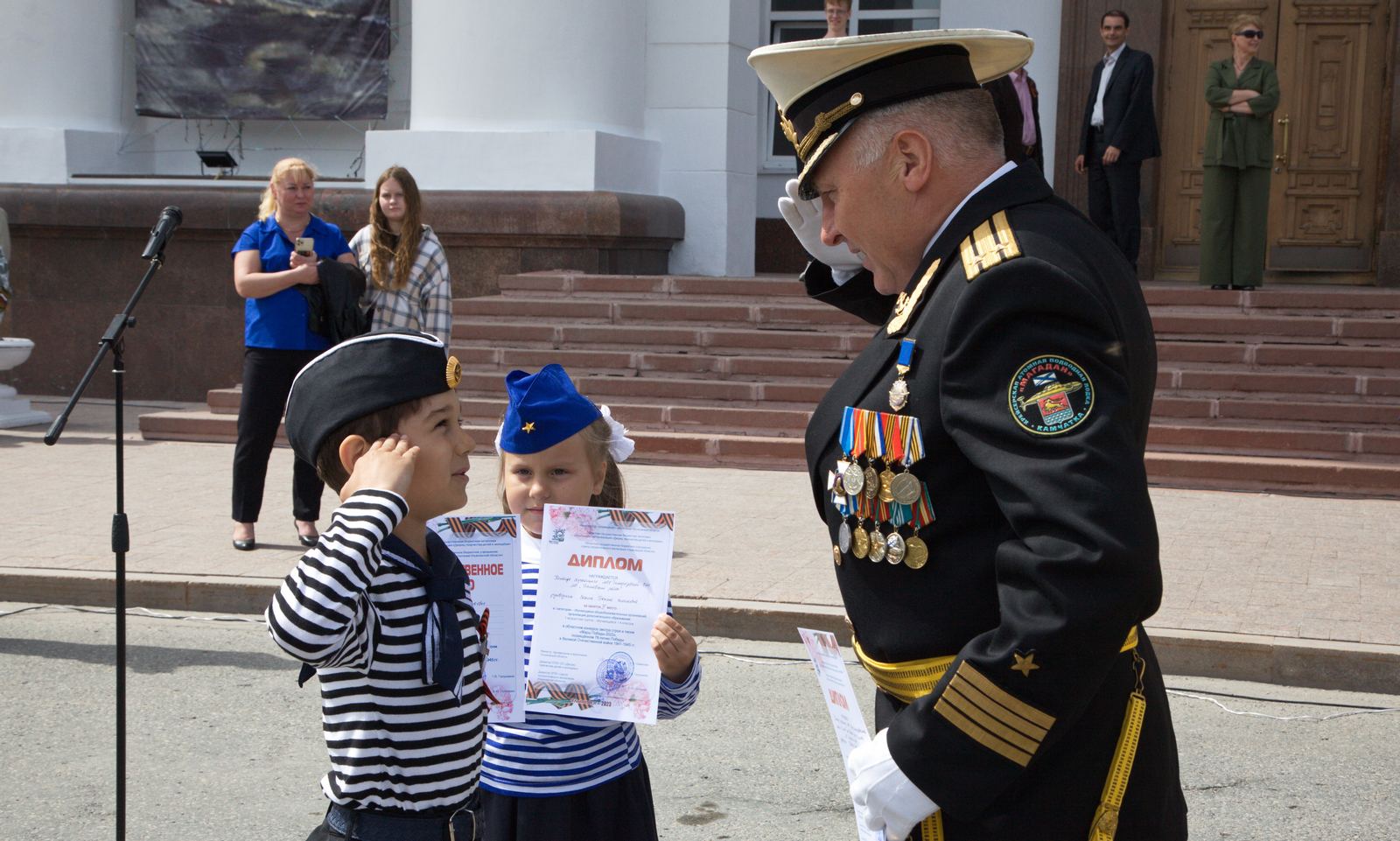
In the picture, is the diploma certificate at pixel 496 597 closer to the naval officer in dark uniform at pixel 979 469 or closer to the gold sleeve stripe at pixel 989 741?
the naval officer in dark uniform at pixel 979 469

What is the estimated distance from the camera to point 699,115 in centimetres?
1534

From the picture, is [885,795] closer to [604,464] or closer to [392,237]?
[604,464]

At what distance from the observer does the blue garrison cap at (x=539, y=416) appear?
320 centimetres

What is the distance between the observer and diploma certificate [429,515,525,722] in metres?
2.76

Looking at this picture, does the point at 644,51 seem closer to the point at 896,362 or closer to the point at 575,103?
the point at 575,103

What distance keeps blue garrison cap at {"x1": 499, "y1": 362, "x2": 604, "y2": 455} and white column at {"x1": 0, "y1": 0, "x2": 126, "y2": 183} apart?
14117mm

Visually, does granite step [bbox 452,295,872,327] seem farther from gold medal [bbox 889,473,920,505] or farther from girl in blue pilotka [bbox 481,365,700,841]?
gold medal [bbox 889,473,920,505]

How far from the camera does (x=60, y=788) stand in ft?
15.7

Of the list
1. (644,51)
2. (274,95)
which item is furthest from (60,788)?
(274,95)

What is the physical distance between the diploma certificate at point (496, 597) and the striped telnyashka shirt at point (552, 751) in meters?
0.20

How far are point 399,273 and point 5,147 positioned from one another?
9.42 meters

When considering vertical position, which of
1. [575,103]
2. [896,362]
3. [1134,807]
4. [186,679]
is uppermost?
[575,103]

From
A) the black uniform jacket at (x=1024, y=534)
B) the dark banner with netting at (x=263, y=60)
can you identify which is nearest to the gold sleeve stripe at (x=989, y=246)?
the black uniform jacket at (x=1024, y=534)

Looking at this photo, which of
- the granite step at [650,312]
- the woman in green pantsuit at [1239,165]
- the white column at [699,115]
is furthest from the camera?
the white column at [699,115]
